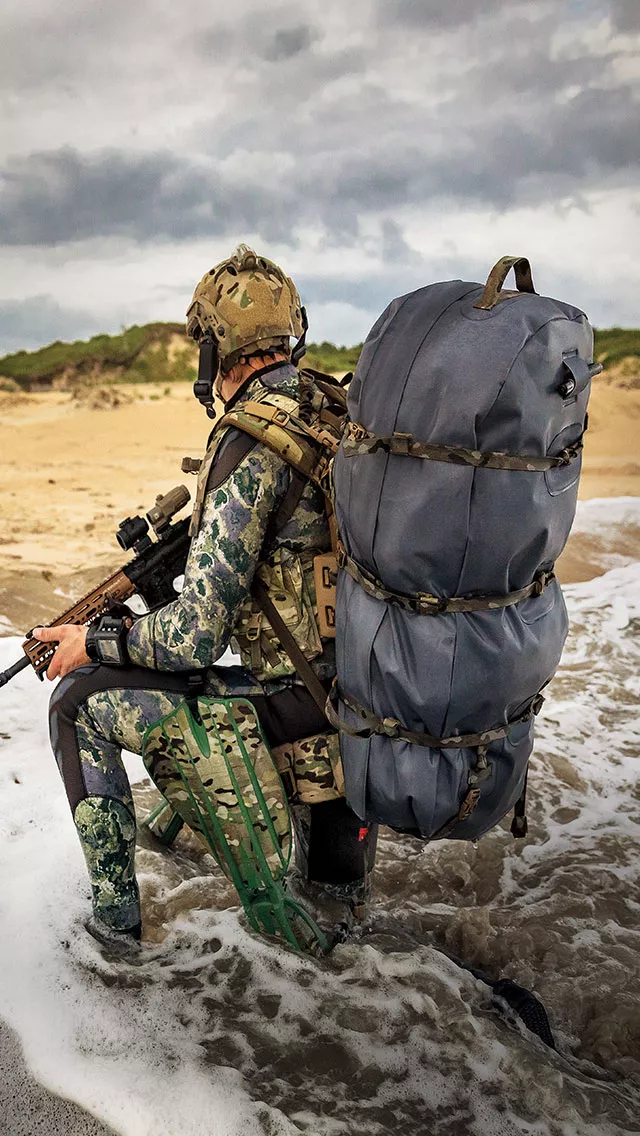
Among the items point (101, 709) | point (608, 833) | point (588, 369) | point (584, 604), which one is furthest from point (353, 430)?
point (584, 604)

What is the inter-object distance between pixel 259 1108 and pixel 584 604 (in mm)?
3843

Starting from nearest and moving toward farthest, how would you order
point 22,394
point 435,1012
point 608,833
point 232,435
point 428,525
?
A: point 428,525, point 232,435, point 435,1012, point 608,833, point 22,394

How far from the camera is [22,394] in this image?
9602 mm

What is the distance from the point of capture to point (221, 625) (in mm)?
1925

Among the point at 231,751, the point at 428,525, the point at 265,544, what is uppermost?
the point at 428,525

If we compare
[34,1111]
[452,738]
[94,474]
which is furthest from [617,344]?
[34,1111]

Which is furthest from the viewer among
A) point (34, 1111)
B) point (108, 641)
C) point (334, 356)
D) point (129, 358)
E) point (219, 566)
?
point (334, 356)

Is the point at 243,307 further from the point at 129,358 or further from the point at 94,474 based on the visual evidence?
the point at 129,358

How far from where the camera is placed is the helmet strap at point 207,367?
2.10m

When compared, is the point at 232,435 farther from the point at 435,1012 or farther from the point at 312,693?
the point at 435,1012

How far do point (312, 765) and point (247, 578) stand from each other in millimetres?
466

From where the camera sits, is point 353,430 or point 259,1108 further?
point 259,1108

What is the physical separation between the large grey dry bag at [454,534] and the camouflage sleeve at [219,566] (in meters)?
0.27

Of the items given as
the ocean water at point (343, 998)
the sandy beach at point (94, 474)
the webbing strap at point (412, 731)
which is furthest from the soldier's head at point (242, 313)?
the sandy beach at point (94, 474)
